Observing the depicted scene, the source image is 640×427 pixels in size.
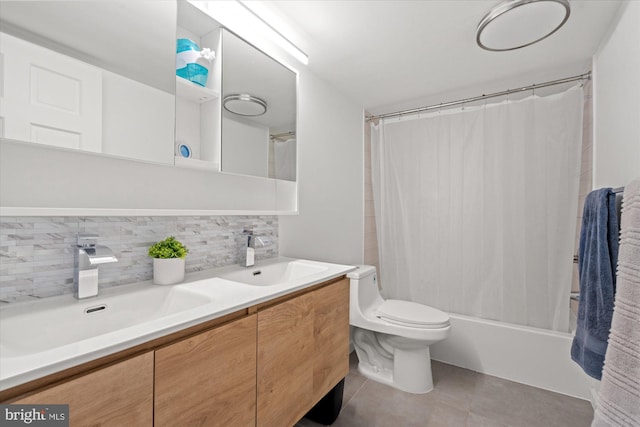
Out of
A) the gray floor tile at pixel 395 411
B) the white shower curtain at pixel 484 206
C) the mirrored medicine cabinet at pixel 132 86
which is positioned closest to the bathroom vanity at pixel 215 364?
the gray floor tile at pixel 395 411

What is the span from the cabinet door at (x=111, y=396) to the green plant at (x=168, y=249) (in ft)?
1.64

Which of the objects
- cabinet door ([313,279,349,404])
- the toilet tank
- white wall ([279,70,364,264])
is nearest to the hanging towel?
cabinet door ([313,279,349,404])

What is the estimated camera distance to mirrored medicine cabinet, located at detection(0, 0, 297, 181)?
83 centimetres

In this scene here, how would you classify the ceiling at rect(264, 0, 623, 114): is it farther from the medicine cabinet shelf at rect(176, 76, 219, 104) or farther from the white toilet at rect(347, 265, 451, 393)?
the white toilet at rect(347, 265, 451, 393)

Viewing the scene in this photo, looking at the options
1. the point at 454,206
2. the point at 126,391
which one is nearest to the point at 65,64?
the point at 126,391

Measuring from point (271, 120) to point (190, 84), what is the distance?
0.50 m

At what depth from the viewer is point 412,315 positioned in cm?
194

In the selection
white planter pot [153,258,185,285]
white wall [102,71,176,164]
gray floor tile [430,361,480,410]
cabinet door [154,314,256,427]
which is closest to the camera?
cabinet door [154,314,256,427]

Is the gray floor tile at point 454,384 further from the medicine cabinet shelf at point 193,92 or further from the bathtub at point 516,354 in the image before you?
the medicine cabinet shelf at point 193,92

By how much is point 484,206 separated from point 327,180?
47.7 inches

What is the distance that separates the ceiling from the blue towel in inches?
38.8

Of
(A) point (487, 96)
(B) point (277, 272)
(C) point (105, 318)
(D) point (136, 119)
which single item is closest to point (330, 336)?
(B) point (277, 272)

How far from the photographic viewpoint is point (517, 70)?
1.99 m

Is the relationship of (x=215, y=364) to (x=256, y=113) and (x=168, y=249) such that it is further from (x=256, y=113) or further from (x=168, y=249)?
(x=256, y=113)
